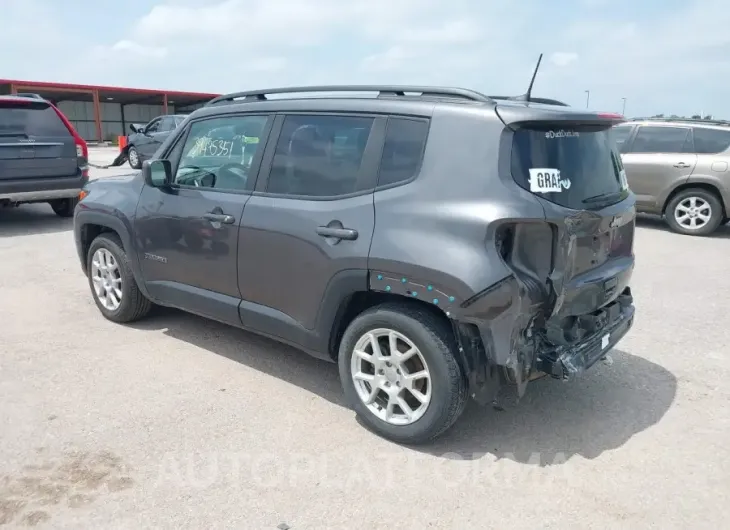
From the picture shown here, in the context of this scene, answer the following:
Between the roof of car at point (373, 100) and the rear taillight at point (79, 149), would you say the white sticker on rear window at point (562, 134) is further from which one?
the rear taillight at point (79, 149)

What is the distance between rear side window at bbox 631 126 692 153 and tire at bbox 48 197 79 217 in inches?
361

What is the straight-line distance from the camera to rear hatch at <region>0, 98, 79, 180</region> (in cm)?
854

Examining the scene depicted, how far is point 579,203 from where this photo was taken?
3236 mm

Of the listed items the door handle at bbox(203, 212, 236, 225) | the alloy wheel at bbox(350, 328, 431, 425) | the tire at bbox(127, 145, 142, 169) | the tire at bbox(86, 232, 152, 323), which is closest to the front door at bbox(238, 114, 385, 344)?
the door handle at bbox(203, 212, 236, 225)

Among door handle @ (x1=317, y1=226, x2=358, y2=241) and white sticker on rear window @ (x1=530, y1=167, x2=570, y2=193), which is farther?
door handle @ (x1=317, y1=226, x2=358, y2=241)

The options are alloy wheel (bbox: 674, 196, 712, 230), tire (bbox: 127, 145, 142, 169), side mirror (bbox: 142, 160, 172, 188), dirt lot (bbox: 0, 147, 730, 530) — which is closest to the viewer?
dirt lot (bbox: 0, 147, 730, 530)

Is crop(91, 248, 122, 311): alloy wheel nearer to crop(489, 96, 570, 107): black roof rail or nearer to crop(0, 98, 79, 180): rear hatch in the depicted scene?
crop(489, 96, 570, 107): black roof rail

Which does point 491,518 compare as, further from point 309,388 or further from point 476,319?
point 309,388

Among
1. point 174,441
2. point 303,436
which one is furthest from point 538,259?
point 174,441

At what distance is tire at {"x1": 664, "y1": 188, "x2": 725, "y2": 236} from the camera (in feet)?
30.9

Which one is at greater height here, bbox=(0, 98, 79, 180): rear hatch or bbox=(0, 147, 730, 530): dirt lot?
bbox=(0, 98, 79, 180): rear hatch

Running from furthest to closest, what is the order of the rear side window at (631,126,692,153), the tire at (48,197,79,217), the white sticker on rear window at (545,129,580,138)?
the tire at (48,197,79,217) → the rear side window at (631,126,692,153) → the white sticker on rear window at (545,129,580,138)

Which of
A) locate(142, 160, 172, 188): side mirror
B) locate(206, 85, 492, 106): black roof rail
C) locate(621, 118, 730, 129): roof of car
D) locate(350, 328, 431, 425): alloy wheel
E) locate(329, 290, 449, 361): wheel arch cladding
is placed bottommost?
locate(350, 328, 431, 425): alloy wheel

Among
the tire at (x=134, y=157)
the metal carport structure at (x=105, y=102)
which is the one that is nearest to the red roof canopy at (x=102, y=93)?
the metal carport structure at (x=105, y=102)
